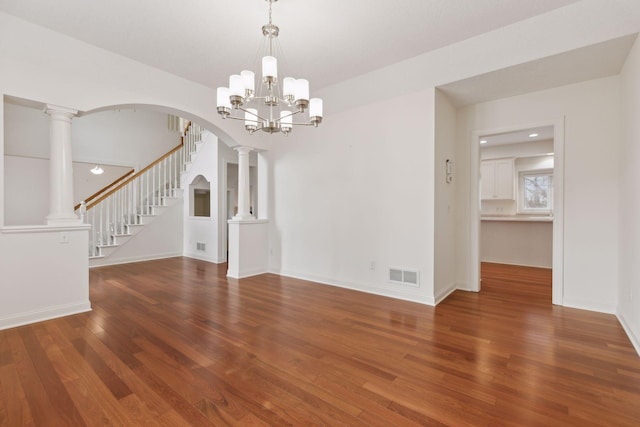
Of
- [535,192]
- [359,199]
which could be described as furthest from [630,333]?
[535,192]

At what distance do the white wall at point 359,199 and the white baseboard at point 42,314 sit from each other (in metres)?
2.83

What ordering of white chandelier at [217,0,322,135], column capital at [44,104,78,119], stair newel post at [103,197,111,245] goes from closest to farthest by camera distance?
white chandelier at [217,0,322,135] < column capital at [44,104,78,119] < stair newel post at [103,197,111,245]

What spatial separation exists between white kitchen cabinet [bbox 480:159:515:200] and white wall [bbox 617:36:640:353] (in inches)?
147

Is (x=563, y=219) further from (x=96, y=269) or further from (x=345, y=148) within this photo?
(x=96, y=269)

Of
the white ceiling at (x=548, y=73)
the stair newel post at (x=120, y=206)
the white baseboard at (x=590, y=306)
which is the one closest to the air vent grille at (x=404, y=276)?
the white baseboard at (x=590, y=306)

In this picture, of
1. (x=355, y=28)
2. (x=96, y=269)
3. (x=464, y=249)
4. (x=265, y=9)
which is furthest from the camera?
(x=96, y=269)

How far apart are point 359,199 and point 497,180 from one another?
4.62 metres

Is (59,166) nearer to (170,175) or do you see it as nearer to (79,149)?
(170,175)

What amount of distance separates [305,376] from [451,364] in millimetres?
1117

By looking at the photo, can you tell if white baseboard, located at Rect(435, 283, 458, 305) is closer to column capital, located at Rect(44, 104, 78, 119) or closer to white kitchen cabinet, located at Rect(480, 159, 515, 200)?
white kitchen cabinet, located at Rect(480, 159, 515, 200)

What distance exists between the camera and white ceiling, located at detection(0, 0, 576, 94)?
2.68 m

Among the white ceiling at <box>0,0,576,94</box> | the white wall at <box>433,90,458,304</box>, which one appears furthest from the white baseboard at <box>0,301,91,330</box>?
the white wall at <box>433,90,458,304</box>

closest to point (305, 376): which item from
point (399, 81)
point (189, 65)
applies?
point (399, 81)

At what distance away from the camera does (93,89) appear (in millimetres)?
3418
